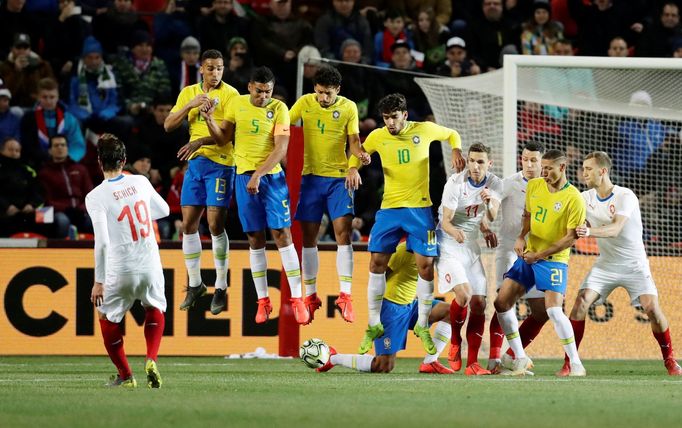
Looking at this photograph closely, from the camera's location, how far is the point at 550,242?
12031 mm

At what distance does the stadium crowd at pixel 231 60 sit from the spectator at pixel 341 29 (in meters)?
0.02

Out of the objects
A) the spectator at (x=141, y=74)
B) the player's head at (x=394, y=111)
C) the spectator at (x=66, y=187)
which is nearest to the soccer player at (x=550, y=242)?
the player's head at (x=394, y=111)

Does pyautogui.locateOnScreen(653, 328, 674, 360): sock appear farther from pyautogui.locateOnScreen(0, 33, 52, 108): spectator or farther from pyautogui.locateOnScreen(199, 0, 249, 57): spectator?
pyautogui.locateOnScreen(0, 33, 52, 108): spectator

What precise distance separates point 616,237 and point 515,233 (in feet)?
3.39

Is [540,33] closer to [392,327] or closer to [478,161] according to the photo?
[478,161]

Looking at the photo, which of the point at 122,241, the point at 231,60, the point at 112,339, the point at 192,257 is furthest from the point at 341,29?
the point at 112,339

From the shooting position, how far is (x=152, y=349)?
1033 cm

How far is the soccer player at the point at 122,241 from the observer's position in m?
10.0

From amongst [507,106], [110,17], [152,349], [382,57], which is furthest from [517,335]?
[110,17]

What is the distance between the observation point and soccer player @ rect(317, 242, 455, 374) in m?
12.4

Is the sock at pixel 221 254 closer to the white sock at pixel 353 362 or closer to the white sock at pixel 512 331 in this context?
the white sock at pixel 353 362

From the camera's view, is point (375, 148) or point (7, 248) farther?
→ point (7, 248)

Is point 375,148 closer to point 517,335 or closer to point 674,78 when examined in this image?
point 517,335

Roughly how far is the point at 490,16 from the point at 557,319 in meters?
8.85
